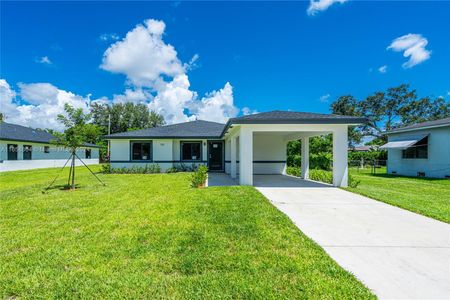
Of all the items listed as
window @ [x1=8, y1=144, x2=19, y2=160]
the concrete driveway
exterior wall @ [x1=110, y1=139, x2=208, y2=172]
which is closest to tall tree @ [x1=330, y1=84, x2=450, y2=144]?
exterior wall @ [x1=110, y1=139, x2=208, y2=172]

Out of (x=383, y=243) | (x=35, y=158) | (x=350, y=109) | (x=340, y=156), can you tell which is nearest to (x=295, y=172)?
(x=340, y=156)

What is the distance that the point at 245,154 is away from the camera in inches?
391

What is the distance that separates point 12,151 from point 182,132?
14984mm

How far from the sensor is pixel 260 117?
9719 mm

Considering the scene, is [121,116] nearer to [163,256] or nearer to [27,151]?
[27,151]

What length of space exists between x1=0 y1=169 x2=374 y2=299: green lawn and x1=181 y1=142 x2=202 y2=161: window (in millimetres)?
11731

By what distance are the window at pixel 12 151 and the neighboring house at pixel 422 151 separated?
101ft

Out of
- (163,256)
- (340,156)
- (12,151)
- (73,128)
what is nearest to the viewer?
(163,256)

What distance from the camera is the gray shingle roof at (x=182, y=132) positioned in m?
17.1

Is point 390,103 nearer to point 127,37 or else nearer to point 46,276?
point 127,37

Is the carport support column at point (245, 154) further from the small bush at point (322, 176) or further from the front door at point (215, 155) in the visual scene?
the front door at point (215, 155)

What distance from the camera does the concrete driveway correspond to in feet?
8.93

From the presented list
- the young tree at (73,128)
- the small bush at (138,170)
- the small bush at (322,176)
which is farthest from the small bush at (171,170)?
the small bush at (322,176)

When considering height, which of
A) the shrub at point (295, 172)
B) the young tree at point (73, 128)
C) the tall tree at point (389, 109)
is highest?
the tall tree at point (389, 109)
